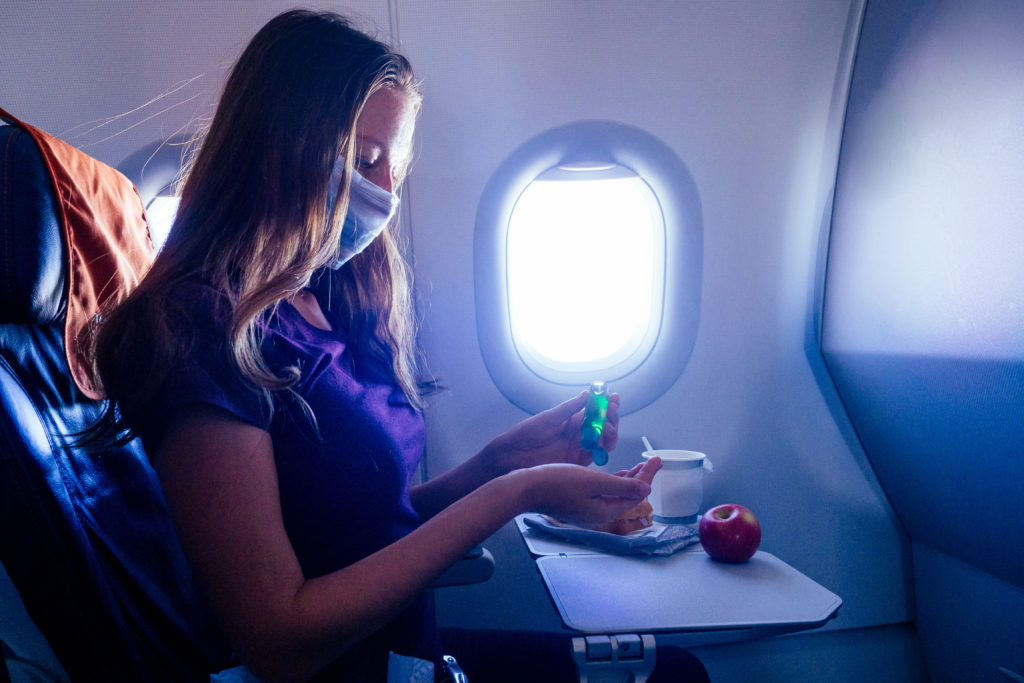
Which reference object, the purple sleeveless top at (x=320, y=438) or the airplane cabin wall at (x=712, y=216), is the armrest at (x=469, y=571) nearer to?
the purple sleeveless top at (x=320, y=438)

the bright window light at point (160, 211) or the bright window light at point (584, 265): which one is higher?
the bright window light at point (160, 211)

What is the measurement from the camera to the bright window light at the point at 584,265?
1.97 meters

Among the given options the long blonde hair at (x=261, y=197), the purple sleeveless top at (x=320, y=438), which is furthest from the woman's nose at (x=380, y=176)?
the purple sleeveless top at (x=320, y=438)

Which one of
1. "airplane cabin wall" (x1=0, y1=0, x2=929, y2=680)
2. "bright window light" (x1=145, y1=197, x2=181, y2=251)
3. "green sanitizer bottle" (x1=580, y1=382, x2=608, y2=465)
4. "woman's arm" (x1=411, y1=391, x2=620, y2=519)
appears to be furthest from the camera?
"bright window light" (x1=145, y1=197, x2=181, y2=251)

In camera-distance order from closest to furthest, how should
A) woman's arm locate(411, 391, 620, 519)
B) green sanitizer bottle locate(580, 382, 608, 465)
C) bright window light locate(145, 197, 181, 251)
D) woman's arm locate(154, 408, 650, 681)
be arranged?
woman's arm locate(154, 408, 650, 681) → green sanitizer bottle locate(580, 382, 608, 465) → woman's arm locate(411, 391, 620, 519) → bright window light locate(145, 197, 181, 251)

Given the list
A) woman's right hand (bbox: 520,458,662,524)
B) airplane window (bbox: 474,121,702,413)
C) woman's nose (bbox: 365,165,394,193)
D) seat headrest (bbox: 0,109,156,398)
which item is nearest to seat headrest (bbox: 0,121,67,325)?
seat headrest (bbox: 0,109,156,398)

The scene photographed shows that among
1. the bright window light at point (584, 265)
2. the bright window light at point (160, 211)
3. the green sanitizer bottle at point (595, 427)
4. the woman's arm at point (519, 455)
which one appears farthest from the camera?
the bright window light at point (584, 265)

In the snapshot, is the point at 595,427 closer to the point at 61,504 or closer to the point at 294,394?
the point at 294,394

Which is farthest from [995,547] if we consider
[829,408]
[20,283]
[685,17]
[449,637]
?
[20,283]

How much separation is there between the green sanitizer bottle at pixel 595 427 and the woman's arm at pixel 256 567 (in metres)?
0.53

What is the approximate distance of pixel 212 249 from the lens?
983 millimetres

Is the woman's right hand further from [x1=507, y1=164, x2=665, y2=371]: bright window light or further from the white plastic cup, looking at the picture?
[x1=507, y1=164, x2=665, y2=371]: bright window light

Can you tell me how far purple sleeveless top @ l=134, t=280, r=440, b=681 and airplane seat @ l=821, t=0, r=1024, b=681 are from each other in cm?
126

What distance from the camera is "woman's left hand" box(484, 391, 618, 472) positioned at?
4.95ft
